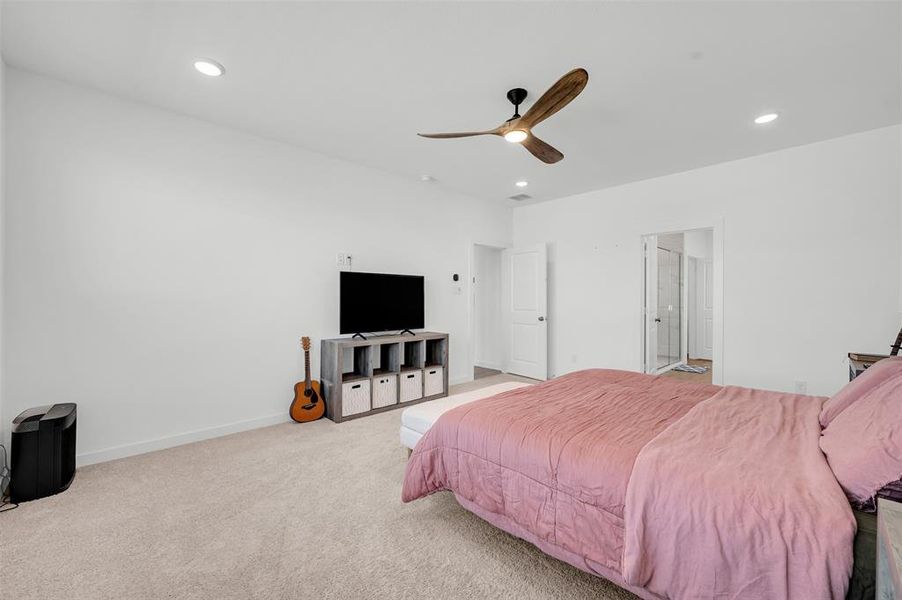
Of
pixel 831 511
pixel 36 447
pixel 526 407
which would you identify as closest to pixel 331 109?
pixel 526 407

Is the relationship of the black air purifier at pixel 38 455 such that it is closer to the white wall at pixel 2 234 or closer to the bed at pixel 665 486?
the white wall at pixel 2 234

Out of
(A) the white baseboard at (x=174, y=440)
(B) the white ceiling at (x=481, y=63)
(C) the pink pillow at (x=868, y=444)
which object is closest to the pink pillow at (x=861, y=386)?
(C) the pink pillow at (x=868, y=444)

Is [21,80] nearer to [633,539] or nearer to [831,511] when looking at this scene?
[633,539]

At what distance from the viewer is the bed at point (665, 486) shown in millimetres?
1100

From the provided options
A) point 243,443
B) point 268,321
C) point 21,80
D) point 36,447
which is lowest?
point 243,443

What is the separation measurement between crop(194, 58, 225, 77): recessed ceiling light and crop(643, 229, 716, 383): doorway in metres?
4.75

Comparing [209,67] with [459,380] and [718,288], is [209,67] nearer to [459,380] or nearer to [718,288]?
[459,380]

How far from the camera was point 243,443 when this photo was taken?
3150 mm

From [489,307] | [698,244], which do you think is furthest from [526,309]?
[698,244]

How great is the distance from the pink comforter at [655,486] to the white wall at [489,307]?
13.4ft

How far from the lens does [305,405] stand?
12.1 feet

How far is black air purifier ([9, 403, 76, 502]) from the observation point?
2.22 meters

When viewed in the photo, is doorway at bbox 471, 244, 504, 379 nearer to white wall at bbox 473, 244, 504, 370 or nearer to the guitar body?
white wall at bbox 473, 244, 504, 370

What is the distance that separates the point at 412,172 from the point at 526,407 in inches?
129
